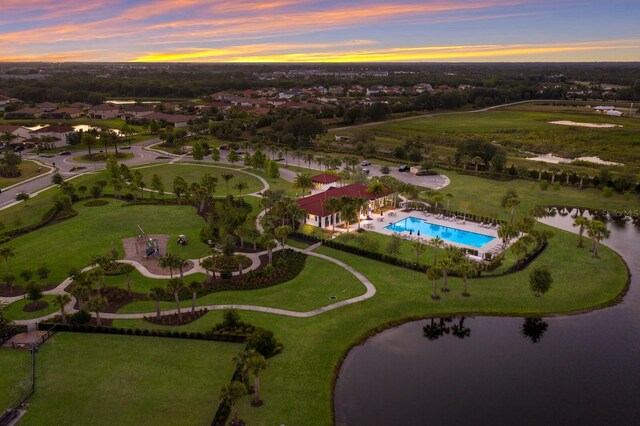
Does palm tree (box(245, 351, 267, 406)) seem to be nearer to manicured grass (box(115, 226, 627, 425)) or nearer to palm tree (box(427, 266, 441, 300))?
manicured grass (box(115, 226, 627, 425))

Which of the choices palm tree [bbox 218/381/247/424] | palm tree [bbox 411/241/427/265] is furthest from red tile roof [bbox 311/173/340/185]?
palm tree [bbox 218/381/247/424]

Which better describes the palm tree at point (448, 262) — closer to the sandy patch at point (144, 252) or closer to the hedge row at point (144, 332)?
the hedge row at point (144, 332)

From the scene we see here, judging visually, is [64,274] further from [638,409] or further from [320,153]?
[320,153]

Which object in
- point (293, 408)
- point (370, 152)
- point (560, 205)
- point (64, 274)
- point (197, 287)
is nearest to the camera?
point (293, 408)

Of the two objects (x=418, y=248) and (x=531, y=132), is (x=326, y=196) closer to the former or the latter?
(x=418, y=248)

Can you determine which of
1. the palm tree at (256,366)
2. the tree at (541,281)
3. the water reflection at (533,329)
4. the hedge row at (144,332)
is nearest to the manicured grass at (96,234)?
the hedge row at (144,332)

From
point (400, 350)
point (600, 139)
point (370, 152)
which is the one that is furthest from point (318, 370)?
point (600, 139)
